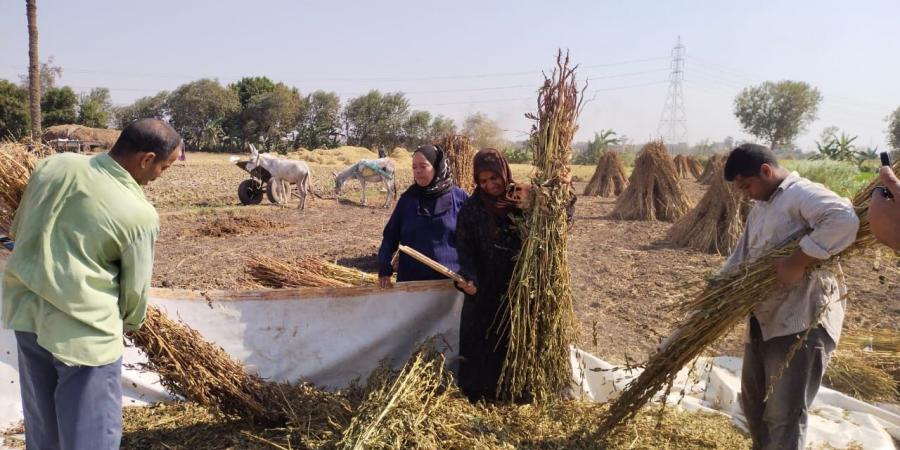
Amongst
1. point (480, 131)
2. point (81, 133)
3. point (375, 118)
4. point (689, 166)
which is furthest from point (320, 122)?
point (480, 131)

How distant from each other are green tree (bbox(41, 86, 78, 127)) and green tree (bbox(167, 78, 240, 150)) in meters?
7.88

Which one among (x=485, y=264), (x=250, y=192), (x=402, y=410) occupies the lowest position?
(x=402, y=410)

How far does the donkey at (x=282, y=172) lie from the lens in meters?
13.4

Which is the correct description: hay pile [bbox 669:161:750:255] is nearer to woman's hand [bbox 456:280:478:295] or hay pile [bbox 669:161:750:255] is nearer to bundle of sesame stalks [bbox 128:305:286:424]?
woman's hand [bbox 456:280:478:295]

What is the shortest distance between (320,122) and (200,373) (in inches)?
1799

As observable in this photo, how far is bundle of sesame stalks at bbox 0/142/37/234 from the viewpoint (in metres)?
2.44

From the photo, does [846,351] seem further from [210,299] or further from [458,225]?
[210,299]

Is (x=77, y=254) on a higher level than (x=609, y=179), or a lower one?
lower

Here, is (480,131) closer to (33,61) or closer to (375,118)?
(33,61)

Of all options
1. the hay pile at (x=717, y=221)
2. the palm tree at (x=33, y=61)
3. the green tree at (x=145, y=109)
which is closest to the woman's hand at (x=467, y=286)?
the hay pile at (x=717, y=221)

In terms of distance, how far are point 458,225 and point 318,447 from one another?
4.07ft

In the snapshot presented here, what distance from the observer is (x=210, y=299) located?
10.5ft

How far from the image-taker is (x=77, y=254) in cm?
180

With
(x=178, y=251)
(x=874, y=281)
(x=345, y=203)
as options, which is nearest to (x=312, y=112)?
(x=345, y=203)
